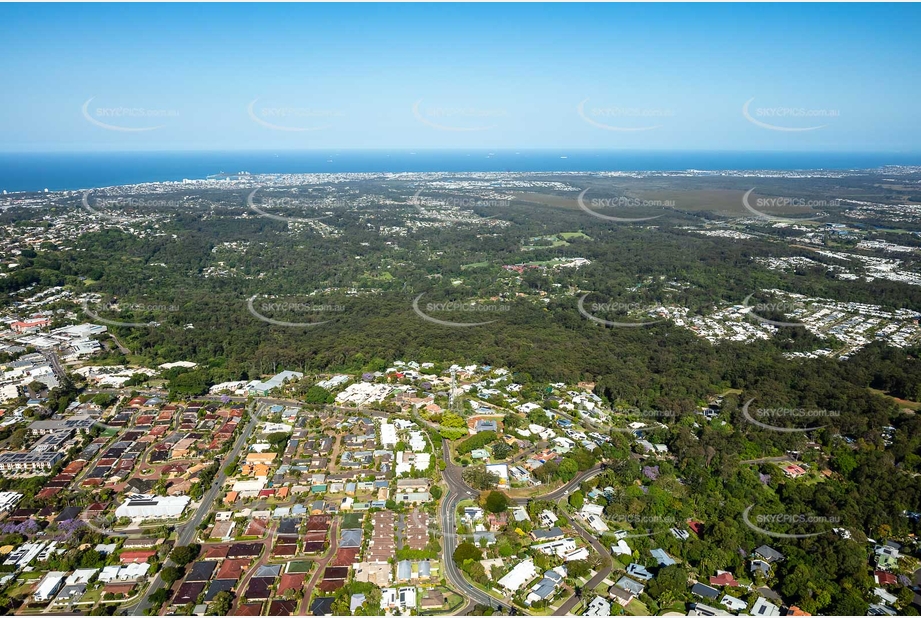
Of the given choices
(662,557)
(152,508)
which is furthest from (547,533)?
(152,508)

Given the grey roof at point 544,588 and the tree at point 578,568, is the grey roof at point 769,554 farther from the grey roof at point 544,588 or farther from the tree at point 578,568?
the grey roof at point 544,588

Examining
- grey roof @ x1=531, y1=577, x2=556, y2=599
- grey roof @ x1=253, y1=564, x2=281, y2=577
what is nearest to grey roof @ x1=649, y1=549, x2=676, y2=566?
grey roof @ x1=531, y1=577, x2=556, y2=599

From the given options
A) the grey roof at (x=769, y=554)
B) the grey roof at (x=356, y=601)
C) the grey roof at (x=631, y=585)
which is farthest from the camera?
the grey roof at (x=769, y=554)

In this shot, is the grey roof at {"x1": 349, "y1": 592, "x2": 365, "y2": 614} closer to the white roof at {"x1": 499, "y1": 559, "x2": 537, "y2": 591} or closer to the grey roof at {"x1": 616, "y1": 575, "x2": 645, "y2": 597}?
the white roof at {"x1": 499, "y1": 559, "x2": 537, "y2": 591}

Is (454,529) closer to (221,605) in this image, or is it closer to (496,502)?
(496,502)

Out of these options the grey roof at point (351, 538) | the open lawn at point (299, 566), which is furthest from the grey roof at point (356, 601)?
the grey roof at point (351, 538)

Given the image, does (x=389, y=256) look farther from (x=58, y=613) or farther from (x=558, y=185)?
(x=558, y=185)

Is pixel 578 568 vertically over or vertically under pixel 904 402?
under

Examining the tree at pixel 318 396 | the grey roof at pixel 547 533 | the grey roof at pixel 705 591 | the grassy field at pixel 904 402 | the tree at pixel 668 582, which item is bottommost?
the grey roof at pixel 705 591
